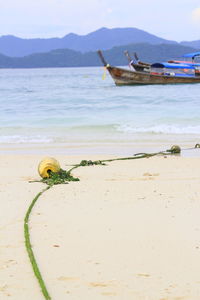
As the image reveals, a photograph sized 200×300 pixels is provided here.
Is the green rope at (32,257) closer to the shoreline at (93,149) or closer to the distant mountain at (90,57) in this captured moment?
the shoreline at (93,149)

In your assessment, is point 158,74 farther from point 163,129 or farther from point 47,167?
point 47,167

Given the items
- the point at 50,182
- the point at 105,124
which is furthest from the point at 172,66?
the point at 50,182

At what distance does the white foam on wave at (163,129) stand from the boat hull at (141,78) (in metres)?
19.9

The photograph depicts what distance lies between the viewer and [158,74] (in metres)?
34.5

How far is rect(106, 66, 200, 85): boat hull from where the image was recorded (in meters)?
34.1

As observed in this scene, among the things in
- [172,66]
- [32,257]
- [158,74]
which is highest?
[172,66]

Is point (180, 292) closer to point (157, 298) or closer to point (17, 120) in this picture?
point (157, 298)

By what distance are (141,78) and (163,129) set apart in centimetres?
2074

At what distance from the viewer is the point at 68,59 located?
612ft

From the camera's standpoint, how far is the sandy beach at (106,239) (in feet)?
10.6

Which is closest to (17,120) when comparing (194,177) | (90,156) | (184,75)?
(90,156)

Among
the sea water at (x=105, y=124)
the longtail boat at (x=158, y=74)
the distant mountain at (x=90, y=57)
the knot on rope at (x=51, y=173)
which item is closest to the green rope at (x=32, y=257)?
the knot on rope at (x=51, y=173)

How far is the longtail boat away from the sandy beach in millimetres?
27852

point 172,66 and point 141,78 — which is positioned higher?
point 172,66
